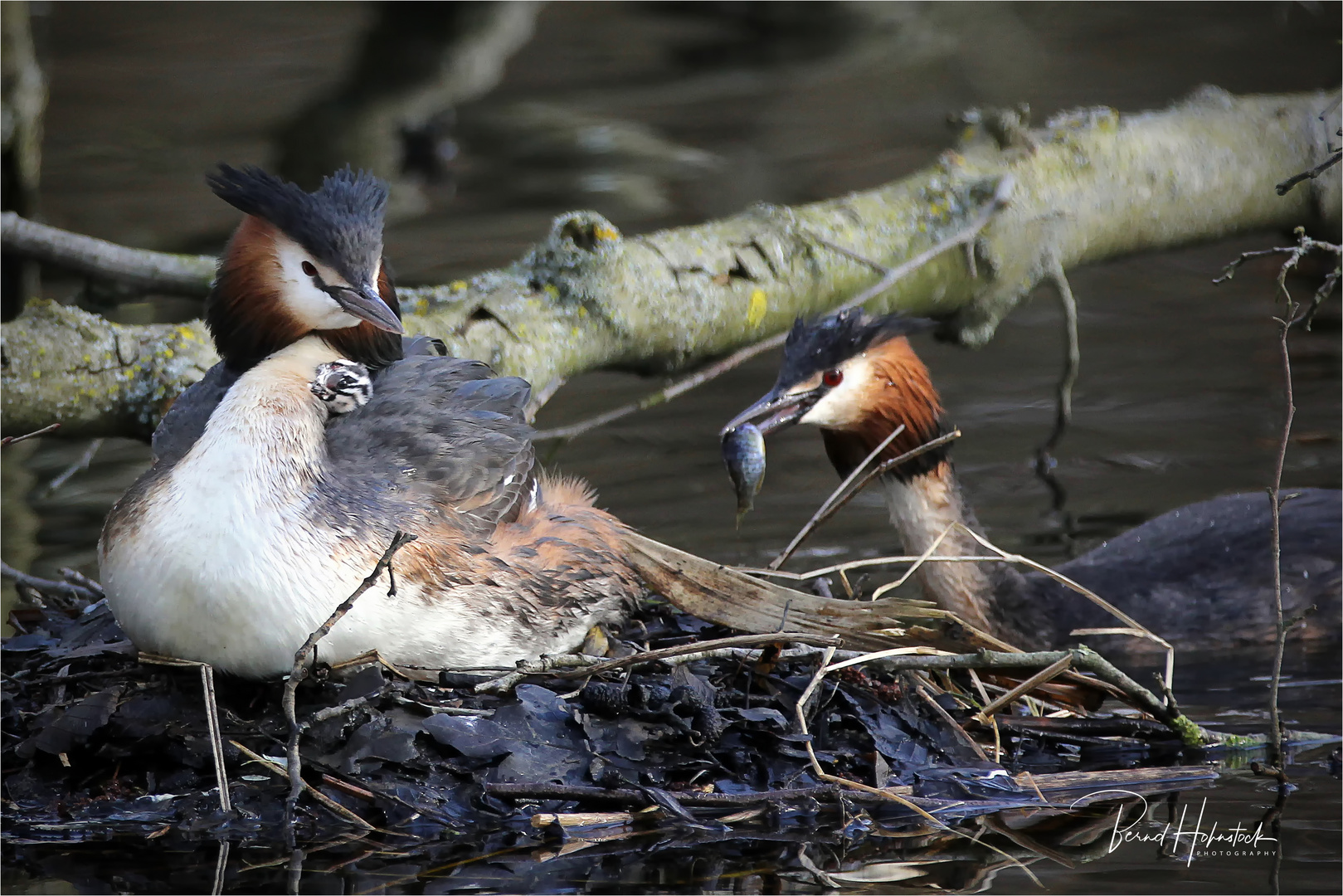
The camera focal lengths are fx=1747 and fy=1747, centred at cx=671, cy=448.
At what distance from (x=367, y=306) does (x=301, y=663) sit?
1000 mm

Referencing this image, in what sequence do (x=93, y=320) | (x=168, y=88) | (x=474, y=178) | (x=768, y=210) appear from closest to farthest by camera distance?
1. (x=93, y=320)
2. (x=768, y=210)
3. (x=474, y=178)
4. (x=168, y=88)

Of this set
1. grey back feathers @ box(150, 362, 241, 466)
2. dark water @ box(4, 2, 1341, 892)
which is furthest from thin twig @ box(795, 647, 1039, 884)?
grey back feathers @ box(150, 362, 241, 466)

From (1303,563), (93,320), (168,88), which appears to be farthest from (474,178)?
(1303,563)

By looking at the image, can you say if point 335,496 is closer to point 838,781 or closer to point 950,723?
point 838,781

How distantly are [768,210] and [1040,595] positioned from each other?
2.02 metres

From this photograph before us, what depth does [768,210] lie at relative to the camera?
7254 millimetres

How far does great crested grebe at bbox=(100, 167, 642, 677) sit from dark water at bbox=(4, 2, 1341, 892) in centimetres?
60

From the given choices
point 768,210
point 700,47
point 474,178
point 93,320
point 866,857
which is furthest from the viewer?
point 700,47

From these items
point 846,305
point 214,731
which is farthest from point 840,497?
point 214,731

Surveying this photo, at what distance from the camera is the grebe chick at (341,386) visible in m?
4.74

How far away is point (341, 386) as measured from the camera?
4781mm

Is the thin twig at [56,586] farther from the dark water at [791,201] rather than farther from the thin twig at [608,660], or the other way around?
the thin twig at [608,660]

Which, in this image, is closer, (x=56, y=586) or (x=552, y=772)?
(x=552, y=772)

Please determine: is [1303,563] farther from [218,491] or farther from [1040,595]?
[218,491]
